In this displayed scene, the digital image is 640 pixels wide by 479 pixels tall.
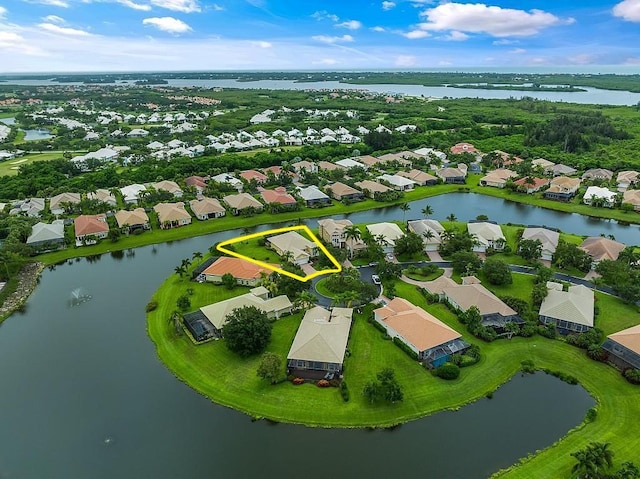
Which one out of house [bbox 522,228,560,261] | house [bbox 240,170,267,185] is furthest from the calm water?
house [bbox 240,170,267,185]

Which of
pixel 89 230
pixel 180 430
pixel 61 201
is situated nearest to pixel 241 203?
pixel 89 230

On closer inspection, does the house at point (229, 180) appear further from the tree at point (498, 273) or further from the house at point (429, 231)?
the tree at point (498, 273)

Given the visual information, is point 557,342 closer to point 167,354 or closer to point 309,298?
point 309,298

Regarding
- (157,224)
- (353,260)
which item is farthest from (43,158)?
(353,260)

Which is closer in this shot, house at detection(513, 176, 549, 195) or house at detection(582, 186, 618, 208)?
house at detection(582, 186, 618, 208)

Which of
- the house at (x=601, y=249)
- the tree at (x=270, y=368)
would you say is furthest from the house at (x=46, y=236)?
the house at (x=601, y=249)

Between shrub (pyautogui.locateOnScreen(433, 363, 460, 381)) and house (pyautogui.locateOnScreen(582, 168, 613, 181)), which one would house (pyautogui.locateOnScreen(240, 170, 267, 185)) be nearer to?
shrub (pyautogui.locateOnScreen(433, 363, 460, 381))
